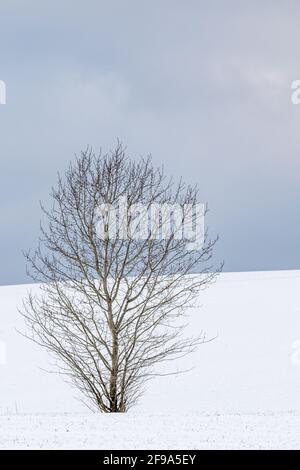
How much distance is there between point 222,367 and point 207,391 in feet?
14.0

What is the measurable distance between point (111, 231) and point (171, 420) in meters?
6.53

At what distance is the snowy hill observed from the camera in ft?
109

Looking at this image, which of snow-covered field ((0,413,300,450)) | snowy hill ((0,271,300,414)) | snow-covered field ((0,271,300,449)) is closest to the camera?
snow-covered field ((0,413,300,450))

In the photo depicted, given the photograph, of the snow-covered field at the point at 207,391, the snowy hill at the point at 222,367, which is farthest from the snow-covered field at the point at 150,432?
the snowy hill at the point at 222,367

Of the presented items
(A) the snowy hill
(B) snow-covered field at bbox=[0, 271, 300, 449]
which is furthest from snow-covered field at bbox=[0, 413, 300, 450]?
(A) the snowy hill

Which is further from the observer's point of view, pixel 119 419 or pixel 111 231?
pixel 111 231

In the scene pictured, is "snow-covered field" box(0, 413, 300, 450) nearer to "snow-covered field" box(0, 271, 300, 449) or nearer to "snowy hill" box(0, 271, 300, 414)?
"snow-covered field" box(0, 271, 300, 449)

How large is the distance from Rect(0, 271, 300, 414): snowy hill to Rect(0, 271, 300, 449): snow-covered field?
0.05 meters

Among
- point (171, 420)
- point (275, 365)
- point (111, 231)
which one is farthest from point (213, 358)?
point (171, 420)

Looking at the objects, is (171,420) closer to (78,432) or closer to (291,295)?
(78,432)

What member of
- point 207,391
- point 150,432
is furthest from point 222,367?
point 150,432

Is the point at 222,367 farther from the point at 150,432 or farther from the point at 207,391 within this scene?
the point at 150,432

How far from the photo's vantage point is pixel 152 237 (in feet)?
78.1
